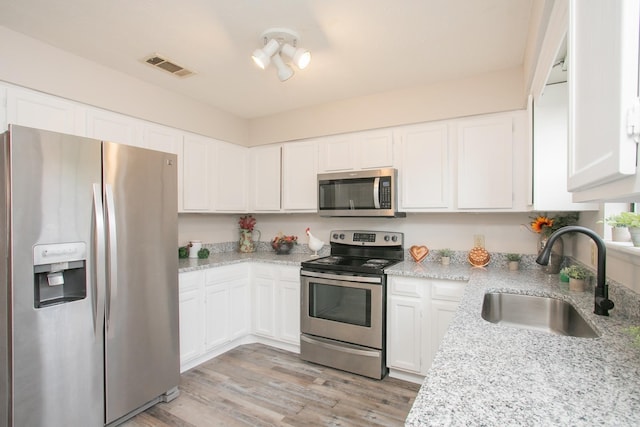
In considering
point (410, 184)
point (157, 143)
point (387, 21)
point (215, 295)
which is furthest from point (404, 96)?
point (215, 295)

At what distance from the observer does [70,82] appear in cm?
233

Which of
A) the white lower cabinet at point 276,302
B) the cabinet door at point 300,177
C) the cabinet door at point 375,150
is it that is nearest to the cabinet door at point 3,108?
the white lower cabinet at point 276,302

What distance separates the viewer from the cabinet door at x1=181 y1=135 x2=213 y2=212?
10.2 ft

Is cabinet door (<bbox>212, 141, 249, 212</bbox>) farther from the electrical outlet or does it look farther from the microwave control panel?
the electrical outlet

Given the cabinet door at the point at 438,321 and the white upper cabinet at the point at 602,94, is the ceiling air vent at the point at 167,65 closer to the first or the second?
the white upper cabinet at the point at 602,94

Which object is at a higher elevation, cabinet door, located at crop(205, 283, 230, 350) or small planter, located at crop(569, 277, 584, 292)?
small planter, located at crop(569, 277, 584, 292)

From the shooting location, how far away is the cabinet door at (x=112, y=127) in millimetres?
2441

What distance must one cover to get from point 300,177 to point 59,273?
2.23 meters

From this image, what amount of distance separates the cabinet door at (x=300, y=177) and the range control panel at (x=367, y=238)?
1.24 ft

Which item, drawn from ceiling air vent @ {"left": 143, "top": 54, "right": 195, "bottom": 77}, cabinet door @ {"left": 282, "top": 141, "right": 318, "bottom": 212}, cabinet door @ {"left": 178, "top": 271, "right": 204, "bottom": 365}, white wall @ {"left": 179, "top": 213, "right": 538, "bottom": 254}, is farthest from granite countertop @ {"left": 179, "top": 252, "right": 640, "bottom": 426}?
ceiling air vent @ {"left": 143, "top": 54, "right": 195, "bottom": 77}

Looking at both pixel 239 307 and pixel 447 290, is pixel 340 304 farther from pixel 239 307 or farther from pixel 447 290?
pixel 239 307

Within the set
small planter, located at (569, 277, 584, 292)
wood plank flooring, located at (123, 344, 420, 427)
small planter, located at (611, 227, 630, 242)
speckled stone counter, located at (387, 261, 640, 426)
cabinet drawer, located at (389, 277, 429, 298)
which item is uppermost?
small planter, located at (611, 227, 630, 242)

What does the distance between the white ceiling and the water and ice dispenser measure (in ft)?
4.52

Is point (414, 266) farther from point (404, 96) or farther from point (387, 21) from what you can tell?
point (387, 21)
